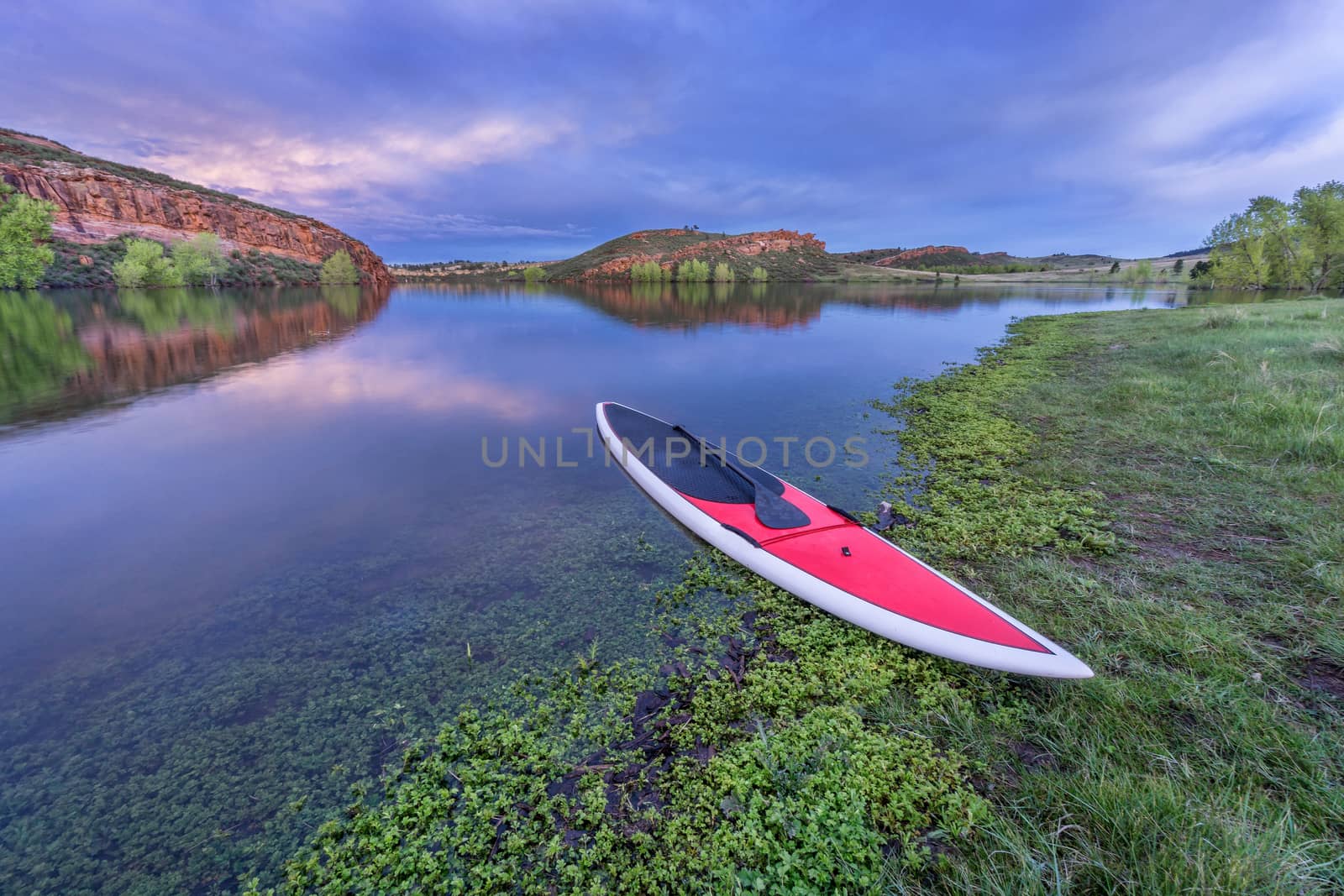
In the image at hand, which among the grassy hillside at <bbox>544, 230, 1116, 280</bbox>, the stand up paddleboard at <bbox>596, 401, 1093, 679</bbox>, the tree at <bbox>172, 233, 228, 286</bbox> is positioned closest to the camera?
the stand up paddleboard at <bbox>596, 401, 1093, 679</bbox>

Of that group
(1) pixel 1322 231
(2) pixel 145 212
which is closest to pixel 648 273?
(2) pixel 145 212

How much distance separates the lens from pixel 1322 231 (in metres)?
42.1

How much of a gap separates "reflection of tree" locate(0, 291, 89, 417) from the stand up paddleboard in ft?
53.2

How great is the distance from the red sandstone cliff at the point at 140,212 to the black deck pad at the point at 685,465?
93.9 meters

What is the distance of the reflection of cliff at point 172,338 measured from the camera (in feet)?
45.6

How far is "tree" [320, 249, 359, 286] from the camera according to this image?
9162cm

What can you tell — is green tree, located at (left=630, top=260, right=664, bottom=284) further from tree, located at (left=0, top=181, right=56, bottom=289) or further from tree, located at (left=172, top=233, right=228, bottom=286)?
tree, located at (left=0, top=181, right=56, bottom=289)

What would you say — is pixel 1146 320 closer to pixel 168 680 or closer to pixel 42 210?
pixel 168 680

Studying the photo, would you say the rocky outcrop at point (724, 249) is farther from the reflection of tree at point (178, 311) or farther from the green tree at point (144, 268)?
the reflection of tree at point (178, 311)

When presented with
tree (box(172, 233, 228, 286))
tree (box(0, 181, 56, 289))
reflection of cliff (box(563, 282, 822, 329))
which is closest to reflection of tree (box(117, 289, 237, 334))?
tree (box(0, 181, 56, 289))

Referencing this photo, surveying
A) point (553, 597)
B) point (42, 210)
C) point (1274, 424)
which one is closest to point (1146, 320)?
point (1274, 424)

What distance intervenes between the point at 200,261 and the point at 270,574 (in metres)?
83.0

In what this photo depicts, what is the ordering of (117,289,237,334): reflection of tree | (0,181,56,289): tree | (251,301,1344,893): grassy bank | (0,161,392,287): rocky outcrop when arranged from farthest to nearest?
1. (0,161,392,287): rocky outcrop
2. (0,181,56,289): tree
3. (117,289,237,334): reflection of tree
4. (251,301,1344,893): grassy bank

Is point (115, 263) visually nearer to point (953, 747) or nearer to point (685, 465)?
point (685, 465)
